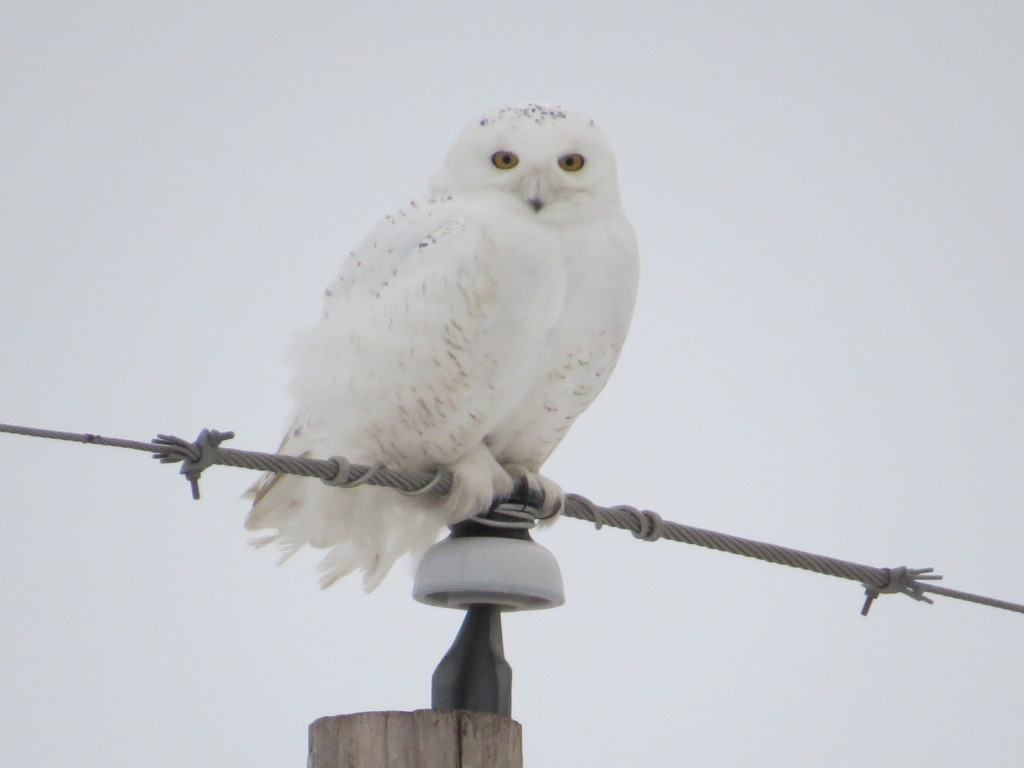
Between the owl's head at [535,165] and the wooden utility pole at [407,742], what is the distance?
58.4 inches

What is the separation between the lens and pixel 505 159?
382 centimetres

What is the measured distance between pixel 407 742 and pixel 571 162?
1687 mm

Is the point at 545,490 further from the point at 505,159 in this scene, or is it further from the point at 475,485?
the point at 505,159

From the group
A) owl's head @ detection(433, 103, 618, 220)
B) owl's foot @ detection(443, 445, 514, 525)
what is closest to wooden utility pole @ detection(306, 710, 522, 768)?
owl's foot @ detection(443, 445, 514, 525)

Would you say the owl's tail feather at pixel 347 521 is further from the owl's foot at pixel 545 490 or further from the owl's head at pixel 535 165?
the owl's head at pixel 535 165

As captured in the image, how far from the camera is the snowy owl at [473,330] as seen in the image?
3.65m

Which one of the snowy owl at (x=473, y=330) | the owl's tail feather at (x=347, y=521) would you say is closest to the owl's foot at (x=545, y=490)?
the snowy owl at (x=473, y=330)

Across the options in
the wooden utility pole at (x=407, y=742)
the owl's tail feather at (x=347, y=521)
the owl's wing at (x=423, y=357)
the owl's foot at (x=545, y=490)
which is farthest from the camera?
the owl's tail feather at (x=347, y=521)

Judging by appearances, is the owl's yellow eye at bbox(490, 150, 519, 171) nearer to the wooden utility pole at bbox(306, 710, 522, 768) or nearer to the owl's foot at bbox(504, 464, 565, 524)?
the owl's foot at bbox(504, 464, 565, 524)

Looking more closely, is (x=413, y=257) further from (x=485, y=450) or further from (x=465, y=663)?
(x=465, y=663)

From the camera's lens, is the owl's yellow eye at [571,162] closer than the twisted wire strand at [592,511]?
No

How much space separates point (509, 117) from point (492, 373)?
687mm

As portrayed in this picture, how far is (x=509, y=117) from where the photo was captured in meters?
3.88

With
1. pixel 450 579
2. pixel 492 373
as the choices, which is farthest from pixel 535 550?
pixel 492 373
